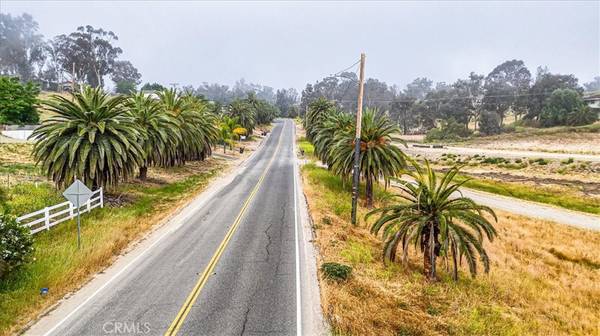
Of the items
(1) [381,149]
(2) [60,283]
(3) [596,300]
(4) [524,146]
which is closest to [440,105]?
(4) [524,146]

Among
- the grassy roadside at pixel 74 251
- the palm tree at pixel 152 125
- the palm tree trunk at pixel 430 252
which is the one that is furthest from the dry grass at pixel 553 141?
the grassy roadside at pixel 74 251

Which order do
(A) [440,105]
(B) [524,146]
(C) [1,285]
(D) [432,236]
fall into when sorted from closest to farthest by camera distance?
1. (C) [1,285]
2. (D) [432,236]
3. (B) [524,146]
4. (A) [440,105]

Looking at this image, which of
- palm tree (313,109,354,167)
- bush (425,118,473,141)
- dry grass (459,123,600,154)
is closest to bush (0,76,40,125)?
palm tree (313,109,354,167)

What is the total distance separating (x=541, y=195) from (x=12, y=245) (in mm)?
45456

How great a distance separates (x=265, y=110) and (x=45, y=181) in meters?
95.0

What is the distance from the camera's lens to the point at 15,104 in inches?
2103

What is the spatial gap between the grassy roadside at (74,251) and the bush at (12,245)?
500 mm

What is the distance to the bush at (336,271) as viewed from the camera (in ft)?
44.3

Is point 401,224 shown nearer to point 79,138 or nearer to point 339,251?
point 339,251

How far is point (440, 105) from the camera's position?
130 meters

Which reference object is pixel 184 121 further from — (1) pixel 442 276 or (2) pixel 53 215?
(1) pixel 442 276

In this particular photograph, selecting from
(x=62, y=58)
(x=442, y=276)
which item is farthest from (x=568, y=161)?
(x=62, y=58)

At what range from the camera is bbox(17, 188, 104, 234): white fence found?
631 inches

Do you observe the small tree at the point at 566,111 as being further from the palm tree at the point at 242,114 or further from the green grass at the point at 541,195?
the palm tree at the point at 242,114
